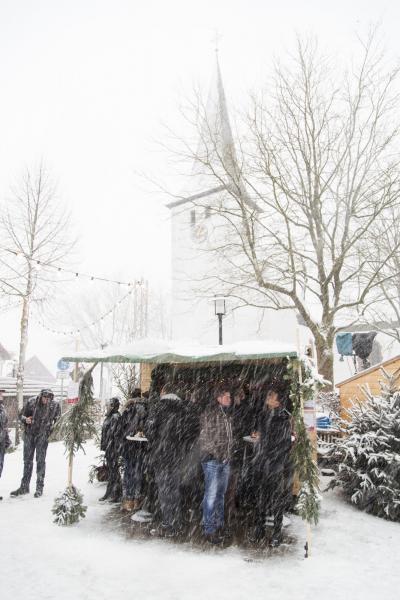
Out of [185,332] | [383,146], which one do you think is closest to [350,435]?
[383,146]

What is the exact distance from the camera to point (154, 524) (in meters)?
6.39

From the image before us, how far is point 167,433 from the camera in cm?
613

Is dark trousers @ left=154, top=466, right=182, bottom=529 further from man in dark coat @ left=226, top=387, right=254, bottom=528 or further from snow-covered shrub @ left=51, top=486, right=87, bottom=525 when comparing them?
snow-covered shrub @ left=51, top=486, right=87, bottom=525

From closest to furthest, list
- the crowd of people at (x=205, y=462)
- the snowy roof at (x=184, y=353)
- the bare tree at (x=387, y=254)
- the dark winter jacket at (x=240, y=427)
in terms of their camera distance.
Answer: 1. the crowd of people at (x=205, y=462)
2. the snowy roof at (x=184, y=353)
3. the dark winter jacket at (x=240, y=427)
4. the bare tree at (x=387, y=254)

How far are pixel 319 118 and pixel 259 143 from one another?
6.28ft

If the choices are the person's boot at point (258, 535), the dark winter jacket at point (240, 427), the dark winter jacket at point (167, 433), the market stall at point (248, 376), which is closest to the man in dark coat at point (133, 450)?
the market stall at point (248, 376)

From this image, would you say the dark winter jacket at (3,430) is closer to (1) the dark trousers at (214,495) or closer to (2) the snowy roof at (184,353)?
(2) the snowy roof at (184,353)

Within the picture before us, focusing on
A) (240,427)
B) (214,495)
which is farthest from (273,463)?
(240,427)

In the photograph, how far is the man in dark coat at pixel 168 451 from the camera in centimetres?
609

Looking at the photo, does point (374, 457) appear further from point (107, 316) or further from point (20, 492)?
point (107, 316)

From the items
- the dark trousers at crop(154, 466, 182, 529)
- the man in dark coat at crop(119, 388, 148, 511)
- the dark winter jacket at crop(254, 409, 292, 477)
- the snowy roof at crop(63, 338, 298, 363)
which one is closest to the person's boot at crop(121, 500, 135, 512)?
the man in dark coat at crop(119, 388, 148, 511)

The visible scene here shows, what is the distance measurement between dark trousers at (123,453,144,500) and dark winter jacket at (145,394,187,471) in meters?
0.57

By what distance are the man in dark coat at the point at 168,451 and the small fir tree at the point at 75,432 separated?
4.16 ft

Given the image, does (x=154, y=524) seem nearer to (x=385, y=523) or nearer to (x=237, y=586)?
(x=237, y=586)
